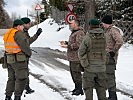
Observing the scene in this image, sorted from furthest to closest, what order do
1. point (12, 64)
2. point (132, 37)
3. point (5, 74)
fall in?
1. point (132, 37)
2. point (5, 74)
3. point (12, 64)

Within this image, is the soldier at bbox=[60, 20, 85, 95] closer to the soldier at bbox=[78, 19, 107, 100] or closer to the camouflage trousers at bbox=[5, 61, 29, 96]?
the camouflage trousers at bbox=[5, 61, 29, 96]

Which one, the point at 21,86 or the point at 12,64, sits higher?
the point at 12,64

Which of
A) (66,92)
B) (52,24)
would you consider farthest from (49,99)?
(52,24)

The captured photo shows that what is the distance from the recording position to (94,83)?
680cm

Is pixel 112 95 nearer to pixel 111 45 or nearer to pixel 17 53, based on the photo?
pixel 111 45

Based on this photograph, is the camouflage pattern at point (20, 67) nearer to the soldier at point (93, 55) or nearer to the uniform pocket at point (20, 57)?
the uniform pocket at point (20, 57)

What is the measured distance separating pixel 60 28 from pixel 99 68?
24.6 meters

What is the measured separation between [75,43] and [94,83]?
6.26 ft

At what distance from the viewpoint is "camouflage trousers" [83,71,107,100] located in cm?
668

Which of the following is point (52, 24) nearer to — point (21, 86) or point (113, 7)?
point (113, 7)

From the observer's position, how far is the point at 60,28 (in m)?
31.1

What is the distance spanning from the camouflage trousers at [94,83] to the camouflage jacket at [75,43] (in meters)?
1.82

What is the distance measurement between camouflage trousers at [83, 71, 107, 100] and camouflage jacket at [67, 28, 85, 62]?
1.82 meters

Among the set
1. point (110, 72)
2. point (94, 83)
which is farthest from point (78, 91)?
point (94, 83)
